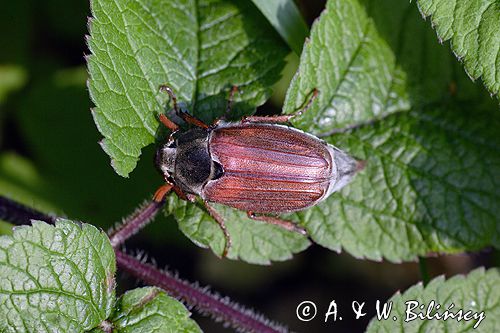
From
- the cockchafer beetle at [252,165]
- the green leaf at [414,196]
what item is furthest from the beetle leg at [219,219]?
the green leaf at [414,196]

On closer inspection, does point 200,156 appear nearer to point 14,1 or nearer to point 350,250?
point 350,250

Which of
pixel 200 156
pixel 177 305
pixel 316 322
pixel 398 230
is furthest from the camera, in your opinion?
pixel 316 322

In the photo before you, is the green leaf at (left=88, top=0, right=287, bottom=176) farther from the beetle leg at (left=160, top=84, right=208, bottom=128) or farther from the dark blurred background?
the dark blurred background

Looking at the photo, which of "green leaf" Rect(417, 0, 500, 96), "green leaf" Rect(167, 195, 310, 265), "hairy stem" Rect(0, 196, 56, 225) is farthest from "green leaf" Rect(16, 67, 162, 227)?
"green leaf" Rect(417, 0, 500, 96)

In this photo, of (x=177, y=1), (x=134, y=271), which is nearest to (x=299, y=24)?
(x=177, y=1)

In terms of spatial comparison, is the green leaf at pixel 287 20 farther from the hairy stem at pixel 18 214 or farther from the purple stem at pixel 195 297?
the hairy stem at pixel 18 214
